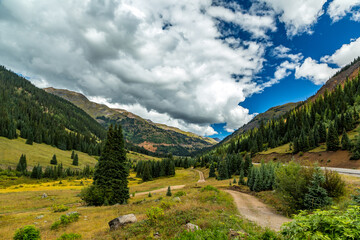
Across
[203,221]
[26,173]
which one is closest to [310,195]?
[203,221]

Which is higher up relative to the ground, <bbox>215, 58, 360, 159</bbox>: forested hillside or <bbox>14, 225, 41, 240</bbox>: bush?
<bbox>215, 58, 360, 159</bbox>: forested hillside

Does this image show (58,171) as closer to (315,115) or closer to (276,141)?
(276,141)

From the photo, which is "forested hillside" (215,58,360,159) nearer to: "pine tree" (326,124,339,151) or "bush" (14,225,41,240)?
"pine tree" (326,124,339,151)

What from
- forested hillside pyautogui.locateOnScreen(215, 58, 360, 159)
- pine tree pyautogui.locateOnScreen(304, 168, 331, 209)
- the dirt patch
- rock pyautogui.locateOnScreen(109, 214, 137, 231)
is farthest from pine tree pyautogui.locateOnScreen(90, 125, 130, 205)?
forested hillside pyautogui.locateOnScreen(215, 58, 360, 159)

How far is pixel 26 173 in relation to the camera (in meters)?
80.4

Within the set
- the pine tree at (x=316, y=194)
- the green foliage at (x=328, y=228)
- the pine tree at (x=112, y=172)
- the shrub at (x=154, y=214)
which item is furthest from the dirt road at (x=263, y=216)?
the pine tree at (x=112, y=172)

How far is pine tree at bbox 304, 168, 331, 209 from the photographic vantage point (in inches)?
582

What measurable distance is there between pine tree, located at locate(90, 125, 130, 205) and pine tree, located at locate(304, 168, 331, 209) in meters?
31.3

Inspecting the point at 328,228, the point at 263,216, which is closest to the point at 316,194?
the point at 263,216

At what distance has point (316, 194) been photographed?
1512cm

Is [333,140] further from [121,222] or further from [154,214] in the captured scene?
[121,222]

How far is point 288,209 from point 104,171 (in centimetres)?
3143

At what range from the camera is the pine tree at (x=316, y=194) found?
1478 centimetres

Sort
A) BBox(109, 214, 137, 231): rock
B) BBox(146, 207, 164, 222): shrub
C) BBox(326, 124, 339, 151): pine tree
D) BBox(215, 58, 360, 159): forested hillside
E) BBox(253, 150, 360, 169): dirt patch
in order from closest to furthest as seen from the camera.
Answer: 1. BBox(146, 207, 164, 222): shrub
2. BBox(109, 214, 137, 231): rock
3. BBox(253, 150, 360, 169): dirt patch
4. BBox(326, 124, 339, 151): pine tree
5. BBox(215, 58, 360, 159): forested hillside
